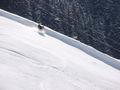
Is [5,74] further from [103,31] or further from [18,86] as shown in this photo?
[103,31]

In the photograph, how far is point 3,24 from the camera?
40.4ft

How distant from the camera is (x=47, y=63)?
30.1 feet

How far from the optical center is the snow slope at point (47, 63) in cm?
750

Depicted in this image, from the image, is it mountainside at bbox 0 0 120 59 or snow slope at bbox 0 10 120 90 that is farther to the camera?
mountainside at bbox 0 0 120 59

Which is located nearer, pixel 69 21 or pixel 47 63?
pixel 47 63

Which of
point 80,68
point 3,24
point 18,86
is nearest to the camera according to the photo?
Result: point 18,86

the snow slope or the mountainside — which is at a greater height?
the snow slope

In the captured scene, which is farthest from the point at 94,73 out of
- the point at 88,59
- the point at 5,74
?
the point at 5,74

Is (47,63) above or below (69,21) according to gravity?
above

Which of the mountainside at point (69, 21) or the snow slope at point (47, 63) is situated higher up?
the snow slope at point (47, 63)

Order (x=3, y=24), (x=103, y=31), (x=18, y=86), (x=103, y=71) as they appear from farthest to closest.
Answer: (x=103, y=31)
(x=3, y=24)
(x=103, y=71)
(x=18, y=86)

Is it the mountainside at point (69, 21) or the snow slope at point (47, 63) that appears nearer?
the snow slope at point (47, 63)

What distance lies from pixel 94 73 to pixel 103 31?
1886 inches

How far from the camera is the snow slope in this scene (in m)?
7.50
